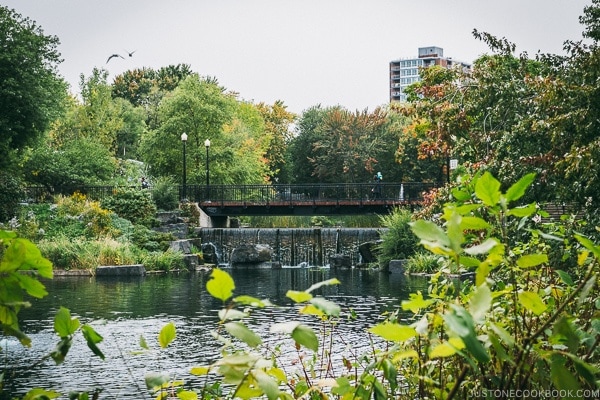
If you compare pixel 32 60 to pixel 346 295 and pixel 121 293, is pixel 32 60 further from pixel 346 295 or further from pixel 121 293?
pixel 346 295

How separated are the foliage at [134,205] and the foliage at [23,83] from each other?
4276 millimetres

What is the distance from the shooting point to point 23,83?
102ft

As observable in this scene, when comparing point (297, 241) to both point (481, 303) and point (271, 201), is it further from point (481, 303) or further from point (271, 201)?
point (481, 303)

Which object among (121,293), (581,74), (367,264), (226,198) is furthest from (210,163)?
(581,74)

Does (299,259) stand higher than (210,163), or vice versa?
(210,163)

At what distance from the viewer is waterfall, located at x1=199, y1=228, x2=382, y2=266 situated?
32.5 meters

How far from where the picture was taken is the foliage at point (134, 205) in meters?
31.9

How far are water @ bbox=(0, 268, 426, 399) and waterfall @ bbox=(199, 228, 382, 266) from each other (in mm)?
5395

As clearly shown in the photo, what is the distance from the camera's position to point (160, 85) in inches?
2938

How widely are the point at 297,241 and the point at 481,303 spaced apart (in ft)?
105

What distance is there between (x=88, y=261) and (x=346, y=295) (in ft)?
33.4

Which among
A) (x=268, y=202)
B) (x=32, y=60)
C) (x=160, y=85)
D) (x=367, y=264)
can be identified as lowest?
(x=367, y=264)

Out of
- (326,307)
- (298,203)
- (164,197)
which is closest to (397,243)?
(298,203)

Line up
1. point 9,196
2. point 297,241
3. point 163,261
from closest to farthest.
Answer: point 163,261
point 9,196
point 297,241
